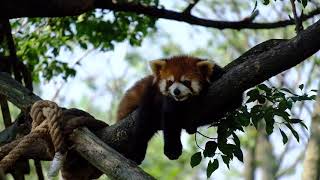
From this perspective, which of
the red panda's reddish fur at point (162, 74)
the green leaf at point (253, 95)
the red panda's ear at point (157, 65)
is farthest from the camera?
the red panda's ear at point (157, 65)

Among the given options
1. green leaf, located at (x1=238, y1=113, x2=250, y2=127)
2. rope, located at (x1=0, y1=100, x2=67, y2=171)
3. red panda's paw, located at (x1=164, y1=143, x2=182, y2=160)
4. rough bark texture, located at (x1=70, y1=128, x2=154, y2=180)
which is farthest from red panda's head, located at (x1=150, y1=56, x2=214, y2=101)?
rope, located at (x1=0, y1=100, x2=67, y2=171)

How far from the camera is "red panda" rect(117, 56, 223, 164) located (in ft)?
12.4

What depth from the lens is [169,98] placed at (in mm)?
3992

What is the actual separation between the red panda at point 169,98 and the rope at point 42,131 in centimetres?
57

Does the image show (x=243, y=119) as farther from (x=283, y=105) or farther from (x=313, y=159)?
(x=313, y=159)

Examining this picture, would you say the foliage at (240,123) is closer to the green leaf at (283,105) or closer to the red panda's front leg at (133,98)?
the green leaf at (283,105)

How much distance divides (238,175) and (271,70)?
1928 cm

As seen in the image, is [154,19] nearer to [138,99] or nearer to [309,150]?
[138,99]

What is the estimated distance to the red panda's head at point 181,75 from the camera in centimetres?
395

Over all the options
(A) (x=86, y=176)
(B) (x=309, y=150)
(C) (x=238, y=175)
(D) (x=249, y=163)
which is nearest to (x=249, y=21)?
(B) (x=309, y=150)

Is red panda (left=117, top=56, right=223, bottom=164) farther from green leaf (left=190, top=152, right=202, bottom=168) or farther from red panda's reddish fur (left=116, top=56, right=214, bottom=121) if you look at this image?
green leaf (left=190, top=152, right=202, bottom=168)

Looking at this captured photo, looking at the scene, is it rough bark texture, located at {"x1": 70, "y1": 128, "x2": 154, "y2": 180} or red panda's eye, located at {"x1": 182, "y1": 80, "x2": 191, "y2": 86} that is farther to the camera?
red panda's eye, located at {"x1": 182, "y1": 80, "x2": 191, "y2": 86}

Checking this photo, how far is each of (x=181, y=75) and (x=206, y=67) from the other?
0.25m

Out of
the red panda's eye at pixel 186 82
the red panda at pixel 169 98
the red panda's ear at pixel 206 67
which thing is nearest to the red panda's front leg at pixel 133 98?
the red panda at pixel 169 98
